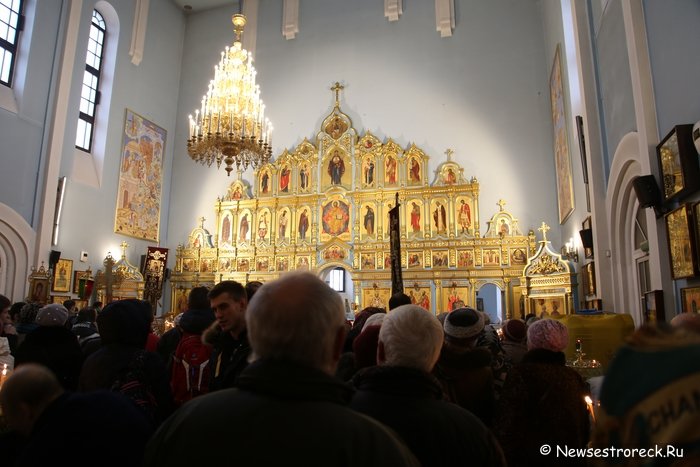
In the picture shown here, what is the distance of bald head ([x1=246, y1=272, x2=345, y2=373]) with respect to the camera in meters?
1.23

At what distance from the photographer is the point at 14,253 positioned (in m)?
12.0

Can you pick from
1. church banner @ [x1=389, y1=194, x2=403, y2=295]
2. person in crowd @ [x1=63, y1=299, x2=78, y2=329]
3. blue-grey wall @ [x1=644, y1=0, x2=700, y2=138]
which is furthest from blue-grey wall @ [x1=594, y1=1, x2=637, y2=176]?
person in crowd @ [x1=63, y1=299, x2=78, y2=329]

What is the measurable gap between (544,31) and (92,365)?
16012 millimetres

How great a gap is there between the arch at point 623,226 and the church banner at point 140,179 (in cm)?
1389

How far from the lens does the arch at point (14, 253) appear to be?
11.8 metres

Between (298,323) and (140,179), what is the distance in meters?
17.0

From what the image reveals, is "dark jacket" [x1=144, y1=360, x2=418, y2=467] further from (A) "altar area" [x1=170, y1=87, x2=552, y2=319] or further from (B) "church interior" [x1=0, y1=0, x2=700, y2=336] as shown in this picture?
(A) "altar area" [x1=170, y1=87, x2=552, y2=319]

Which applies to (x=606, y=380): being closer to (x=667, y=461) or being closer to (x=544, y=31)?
(x=667, y=461)

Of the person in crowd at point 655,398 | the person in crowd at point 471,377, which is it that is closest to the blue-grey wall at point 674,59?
the person in crowd at point 471,377

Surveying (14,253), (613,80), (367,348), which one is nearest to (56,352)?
(367,348)

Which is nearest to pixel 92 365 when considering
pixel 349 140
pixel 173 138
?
pixel 349 140

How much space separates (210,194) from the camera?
17453 mm

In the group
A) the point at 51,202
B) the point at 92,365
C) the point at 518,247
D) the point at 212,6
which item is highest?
the point at 212,6

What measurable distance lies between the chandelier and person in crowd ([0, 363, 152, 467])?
874 centimetres
